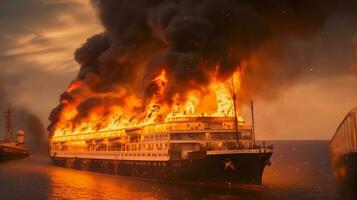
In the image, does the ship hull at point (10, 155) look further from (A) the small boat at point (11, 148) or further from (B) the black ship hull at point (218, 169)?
(B) the black ship hull at point (218, 169)

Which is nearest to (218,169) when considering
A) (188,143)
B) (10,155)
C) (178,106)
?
(188,143)

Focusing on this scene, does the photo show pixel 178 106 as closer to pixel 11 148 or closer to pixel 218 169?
pixel 218 169

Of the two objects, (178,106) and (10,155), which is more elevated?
(178,106)

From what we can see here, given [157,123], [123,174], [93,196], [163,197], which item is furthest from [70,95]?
[163,197]

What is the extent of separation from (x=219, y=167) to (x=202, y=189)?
3.78 m

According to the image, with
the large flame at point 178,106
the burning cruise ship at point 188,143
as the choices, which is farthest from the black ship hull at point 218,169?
the large flame at point 178,106

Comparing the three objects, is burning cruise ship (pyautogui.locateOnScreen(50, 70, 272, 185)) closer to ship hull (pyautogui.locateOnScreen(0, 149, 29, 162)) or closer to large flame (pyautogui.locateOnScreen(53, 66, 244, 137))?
large flame (pyautogui.locateOnScreen(53, 66, 244, 137))

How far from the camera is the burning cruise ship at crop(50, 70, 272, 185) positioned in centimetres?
5812

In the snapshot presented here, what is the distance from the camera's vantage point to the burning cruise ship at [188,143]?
191 ft

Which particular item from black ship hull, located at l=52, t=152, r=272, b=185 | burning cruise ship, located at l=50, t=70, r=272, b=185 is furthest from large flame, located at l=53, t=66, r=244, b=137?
black ship hull, located at l=52, t=152, r=272, b=185

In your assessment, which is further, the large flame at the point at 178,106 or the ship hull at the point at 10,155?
the ship hull at the point at 10,155

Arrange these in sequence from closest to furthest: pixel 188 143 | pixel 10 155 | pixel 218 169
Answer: pixel 218 169 → pixel 188 143 → pixel 10 155

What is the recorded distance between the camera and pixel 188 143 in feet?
213

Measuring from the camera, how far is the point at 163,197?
54.1 metres
